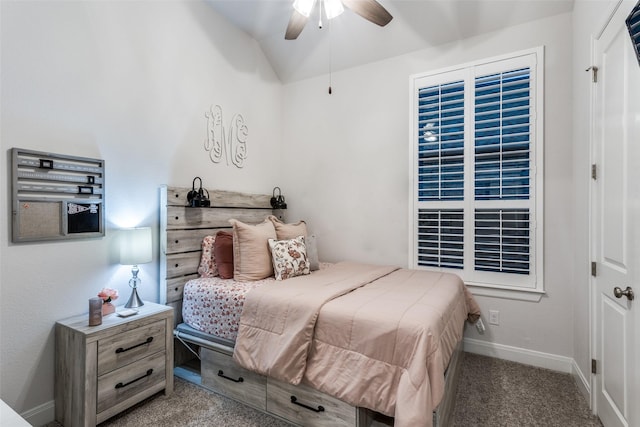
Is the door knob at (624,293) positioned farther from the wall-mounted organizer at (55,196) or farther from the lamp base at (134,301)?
the wall-mounted organizer at (55,196)

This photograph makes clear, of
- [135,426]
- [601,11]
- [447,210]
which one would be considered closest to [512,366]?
→ [447,210]

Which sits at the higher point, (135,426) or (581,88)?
(581,88)

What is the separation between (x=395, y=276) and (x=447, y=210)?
0.89 metres

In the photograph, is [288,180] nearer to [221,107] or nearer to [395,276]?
[221,107]

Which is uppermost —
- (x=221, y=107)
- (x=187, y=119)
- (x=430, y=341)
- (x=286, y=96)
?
(x=286, y=96)

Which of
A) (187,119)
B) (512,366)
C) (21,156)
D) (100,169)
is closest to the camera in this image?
(21,156)

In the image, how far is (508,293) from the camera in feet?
9.22

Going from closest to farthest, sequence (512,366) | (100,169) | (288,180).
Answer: (100,169) → (512,366) → (288,180)

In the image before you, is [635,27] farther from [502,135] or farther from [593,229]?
[502,135]

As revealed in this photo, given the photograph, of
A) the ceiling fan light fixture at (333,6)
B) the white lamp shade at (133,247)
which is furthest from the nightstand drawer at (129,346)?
the ceiling fan light fixture at (333,6)

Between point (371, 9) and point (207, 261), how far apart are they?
2.32m

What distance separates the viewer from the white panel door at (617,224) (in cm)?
156

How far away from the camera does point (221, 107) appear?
322cm

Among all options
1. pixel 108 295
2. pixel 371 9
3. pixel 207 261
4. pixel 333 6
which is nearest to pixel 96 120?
pixel 108 295
